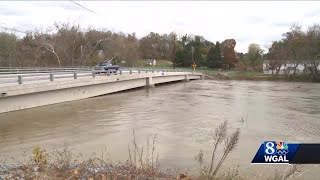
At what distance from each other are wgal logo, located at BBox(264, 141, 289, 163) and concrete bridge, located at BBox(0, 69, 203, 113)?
17.9 metres

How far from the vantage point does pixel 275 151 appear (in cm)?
432

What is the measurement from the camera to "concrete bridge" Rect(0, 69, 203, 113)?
20.4 meters

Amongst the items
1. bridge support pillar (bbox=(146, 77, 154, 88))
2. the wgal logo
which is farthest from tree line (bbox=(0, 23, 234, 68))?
the wgal logo

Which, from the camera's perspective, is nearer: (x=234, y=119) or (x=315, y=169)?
(x=315, y=169)

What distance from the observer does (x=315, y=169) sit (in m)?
10.8

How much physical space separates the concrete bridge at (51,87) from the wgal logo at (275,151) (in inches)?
705

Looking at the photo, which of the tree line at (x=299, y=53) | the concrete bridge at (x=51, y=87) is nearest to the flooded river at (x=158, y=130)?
the concrete bridge at (x=51, y=87)

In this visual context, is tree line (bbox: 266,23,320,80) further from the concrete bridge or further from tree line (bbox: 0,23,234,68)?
the concrete bridge

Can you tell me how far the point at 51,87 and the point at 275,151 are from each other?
21645 mm

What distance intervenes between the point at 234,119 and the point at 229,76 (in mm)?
76057

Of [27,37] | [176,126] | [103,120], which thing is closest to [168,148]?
[176,126]

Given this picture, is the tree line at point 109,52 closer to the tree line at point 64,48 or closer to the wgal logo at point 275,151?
the tree line at point 64,48

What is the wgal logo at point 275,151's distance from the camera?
4.33 metres

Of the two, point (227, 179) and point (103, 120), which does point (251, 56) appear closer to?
point (103, 120)
